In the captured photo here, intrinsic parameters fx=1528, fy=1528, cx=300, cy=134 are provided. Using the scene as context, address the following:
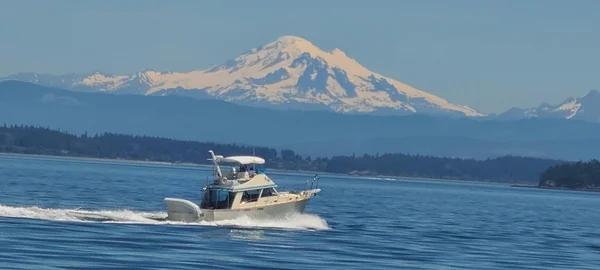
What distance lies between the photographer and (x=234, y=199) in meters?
87.0

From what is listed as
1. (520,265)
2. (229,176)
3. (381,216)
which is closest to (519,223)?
(381,216)

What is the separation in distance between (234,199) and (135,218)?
18.9ft

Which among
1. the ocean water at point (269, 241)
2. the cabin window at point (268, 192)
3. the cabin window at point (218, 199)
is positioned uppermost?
the cabin window at point (268, 192)

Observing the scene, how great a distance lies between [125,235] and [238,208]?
40.2 ft

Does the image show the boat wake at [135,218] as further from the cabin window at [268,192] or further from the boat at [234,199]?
the cabin window at [268,192]

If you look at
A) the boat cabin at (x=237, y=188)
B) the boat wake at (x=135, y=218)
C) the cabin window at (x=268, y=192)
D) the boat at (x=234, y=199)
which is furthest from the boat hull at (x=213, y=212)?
the cabin window at (x=268, y=192)

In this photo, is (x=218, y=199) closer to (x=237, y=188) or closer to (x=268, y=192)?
(x=237, y=188)

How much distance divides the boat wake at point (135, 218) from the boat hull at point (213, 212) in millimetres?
257

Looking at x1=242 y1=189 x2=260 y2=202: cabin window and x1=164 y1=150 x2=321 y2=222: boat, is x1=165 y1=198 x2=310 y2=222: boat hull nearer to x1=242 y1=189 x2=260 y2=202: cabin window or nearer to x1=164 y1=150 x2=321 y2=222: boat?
x1=164 y1=150 x2=321 y2=222: boat

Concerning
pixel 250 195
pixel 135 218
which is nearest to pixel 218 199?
pixel 250 195

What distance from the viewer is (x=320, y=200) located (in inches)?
5581

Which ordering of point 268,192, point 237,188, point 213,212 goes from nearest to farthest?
point 213,212 → point 237,188 → point 268,192

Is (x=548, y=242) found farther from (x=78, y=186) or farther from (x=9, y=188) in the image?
(x=78, y=186)

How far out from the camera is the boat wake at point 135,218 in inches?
3287
